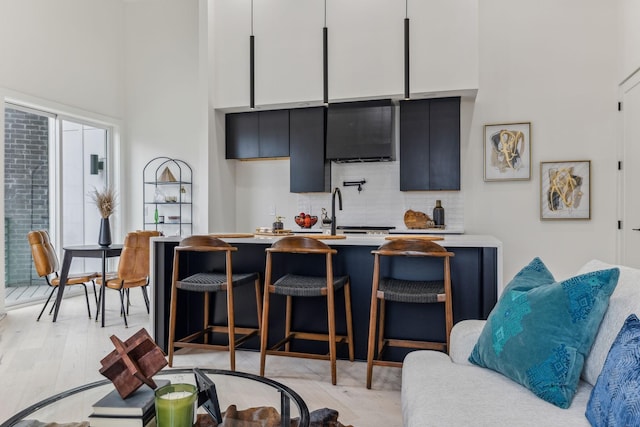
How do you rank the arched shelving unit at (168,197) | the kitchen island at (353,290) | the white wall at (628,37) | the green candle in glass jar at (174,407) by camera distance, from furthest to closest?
the arched shelving unit at (168,197) → the white wall at (628,37) → the kitchen island at (353,290) → the green candle in glass jar at (174,407)

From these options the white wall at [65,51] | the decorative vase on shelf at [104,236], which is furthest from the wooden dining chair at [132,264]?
the white wall at [65,51]

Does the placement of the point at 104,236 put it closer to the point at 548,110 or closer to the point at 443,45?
the point at 443,45

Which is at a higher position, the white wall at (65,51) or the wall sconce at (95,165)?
the white wall at (65,51)

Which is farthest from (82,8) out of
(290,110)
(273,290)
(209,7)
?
(273,290)

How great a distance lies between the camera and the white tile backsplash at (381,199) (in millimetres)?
5289

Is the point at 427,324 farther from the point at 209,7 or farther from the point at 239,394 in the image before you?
the point at 209,7

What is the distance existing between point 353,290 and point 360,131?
236 cm

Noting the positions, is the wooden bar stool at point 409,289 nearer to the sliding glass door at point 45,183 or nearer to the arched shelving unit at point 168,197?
the arched shelving unit at point 168,197

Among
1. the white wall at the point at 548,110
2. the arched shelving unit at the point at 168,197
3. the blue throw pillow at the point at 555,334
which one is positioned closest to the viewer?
the blue throw pillow at the point at 555,334

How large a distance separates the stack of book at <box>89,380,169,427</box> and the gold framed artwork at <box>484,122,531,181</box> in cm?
449

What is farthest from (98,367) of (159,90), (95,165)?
(159,90)

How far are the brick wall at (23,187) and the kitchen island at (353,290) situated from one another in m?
2.83

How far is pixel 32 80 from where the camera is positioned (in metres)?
5.39

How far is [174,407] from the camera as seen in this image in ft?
4.23
